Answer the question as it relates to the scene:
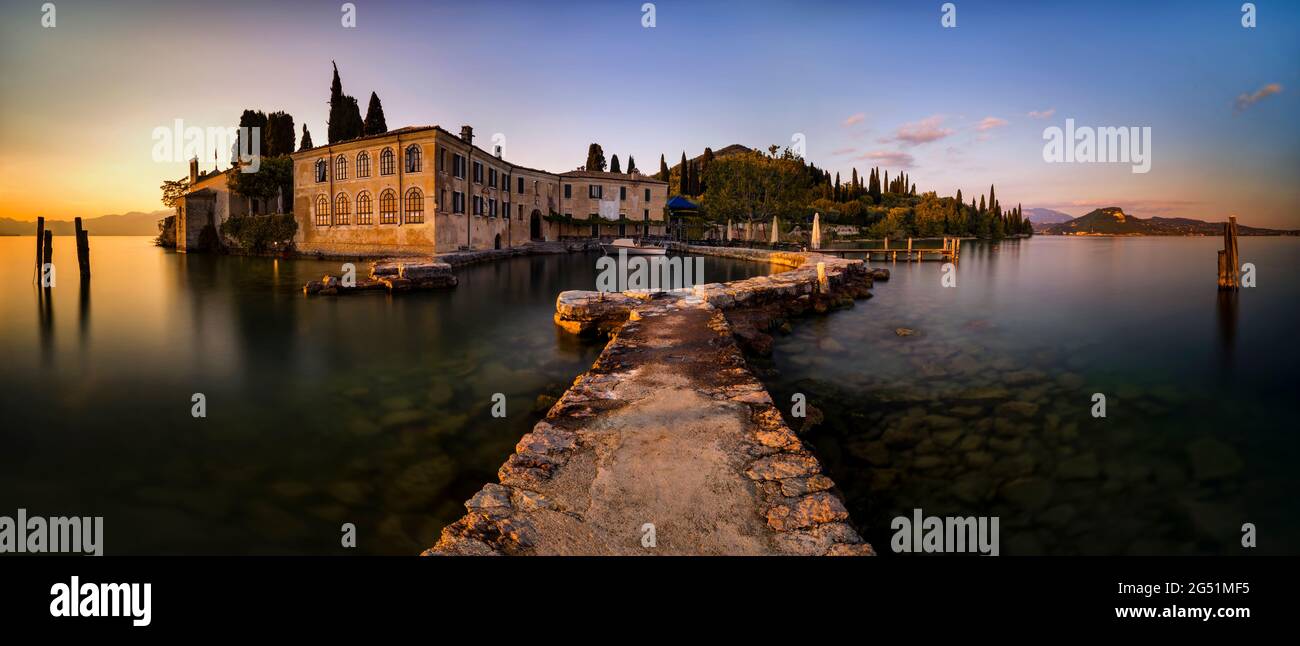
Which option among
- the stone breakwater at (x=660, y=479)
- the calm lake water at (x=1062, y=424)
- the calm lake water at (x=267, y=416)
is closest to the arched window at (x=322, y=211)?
the calm lake water at (x=267, y=416)

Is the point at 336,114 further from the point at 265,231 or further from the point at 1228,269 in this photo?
the point at 1228,269

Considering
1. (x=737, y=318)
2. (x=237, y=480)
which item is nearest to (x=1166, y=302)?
(x=737, y=318)

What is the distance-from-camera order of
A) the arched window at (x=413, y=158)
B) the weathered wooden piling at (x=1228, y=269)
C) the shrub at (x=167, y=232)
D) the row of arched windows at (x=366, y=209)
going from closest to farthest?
the weathered wooden piling at (x=1228, y=269), the arched window at (x=413, y=158), the row of arched windows at (x=366, y=209), the shrub at (x=167, y=232)

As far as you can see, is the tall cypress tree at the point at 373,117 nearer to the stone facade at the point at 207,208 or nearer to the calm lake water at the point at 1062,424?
the stone facade at the point at 207,208

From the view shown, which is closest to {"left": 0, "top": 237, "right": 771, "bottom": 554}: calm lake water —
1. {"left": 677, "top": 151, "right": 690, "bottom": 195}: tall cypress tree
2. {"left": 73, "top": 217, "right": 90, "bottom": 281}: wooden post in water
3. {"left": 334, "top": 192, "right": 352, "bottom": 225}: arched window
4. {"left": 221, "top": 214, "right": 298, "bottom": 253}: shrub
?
{"left": 73, "top": 217, "right": 90, "bottom": 281}: wooden post in water

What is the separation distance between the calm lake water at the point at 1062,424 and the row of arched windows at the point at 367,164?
2451 cm

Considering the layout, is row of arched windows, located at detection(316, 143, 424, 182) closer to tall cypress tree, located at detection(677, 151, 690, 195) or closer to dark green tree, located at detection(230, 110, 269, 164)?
dark green tree, located at detection(230, 110, 269, 164)

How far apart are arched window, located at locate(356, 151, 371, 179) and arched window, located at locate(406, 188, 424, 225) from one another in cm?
395

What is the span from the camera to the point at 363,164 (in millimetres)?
32531

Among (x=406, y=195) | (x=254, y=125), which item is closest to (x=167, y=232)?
(x=254, y=125)

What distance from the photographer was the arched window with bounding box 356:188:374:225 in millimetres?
32750

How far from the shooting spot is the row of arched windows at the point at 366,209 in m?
30.7

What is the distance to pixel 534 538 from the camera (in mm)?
3295
